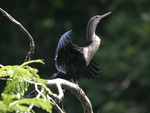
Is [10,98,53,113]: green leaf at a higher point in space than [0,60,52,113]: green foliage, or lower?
lower

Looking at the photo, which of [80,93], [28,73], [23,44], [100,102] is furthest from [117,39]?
[28,73]

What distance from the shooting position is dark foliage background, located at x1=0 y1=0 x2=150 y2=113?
7.23 m

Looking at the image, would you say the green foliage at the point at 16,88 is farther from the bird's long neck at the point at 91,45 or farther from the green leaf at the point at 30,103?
the bird's long neck at the point at 91,45

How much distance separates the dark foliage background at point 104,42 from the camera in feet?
23.7

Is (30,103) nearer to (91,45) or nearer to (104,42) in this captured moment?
(91,45)

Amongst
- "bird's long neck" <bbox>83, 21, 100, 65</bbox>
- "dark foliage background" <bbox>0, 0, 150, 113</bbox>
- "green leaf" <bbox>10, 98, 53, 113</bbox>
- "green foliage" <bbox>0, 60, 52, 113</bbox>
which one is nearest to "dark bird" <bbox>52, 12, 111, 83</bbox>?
"bird's long neck" <bbox>83, 21, 100, 65</bbox>

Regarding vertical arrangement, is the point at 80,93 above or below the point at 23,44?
below

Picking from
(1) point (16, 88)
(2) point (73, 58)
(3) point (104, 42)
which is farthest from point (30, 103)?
(3) point (104, 42)

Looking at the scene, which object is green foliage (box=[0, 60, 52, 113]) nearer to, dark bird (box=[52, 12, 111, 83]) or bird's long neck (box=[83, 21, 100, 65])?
dark bird (box=[52, 12, 111, 83])

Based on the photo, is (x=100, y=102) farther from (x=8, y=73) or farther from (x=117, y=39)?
(x=8, y=73)

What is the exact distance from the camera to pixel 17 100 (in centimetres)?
150

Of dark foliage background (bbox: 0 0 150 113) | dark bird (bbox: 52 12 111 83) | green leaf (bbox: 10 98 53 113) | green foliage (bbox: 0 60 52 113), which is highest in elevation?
dark foliage background (bbox: 0 0 150 113)

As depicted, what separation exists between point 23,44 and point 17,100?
8.11 m

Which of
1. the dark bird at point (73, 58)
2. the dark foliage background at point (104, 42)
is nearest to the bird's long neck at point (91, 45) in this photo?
the dark bird at point (73, 58)
